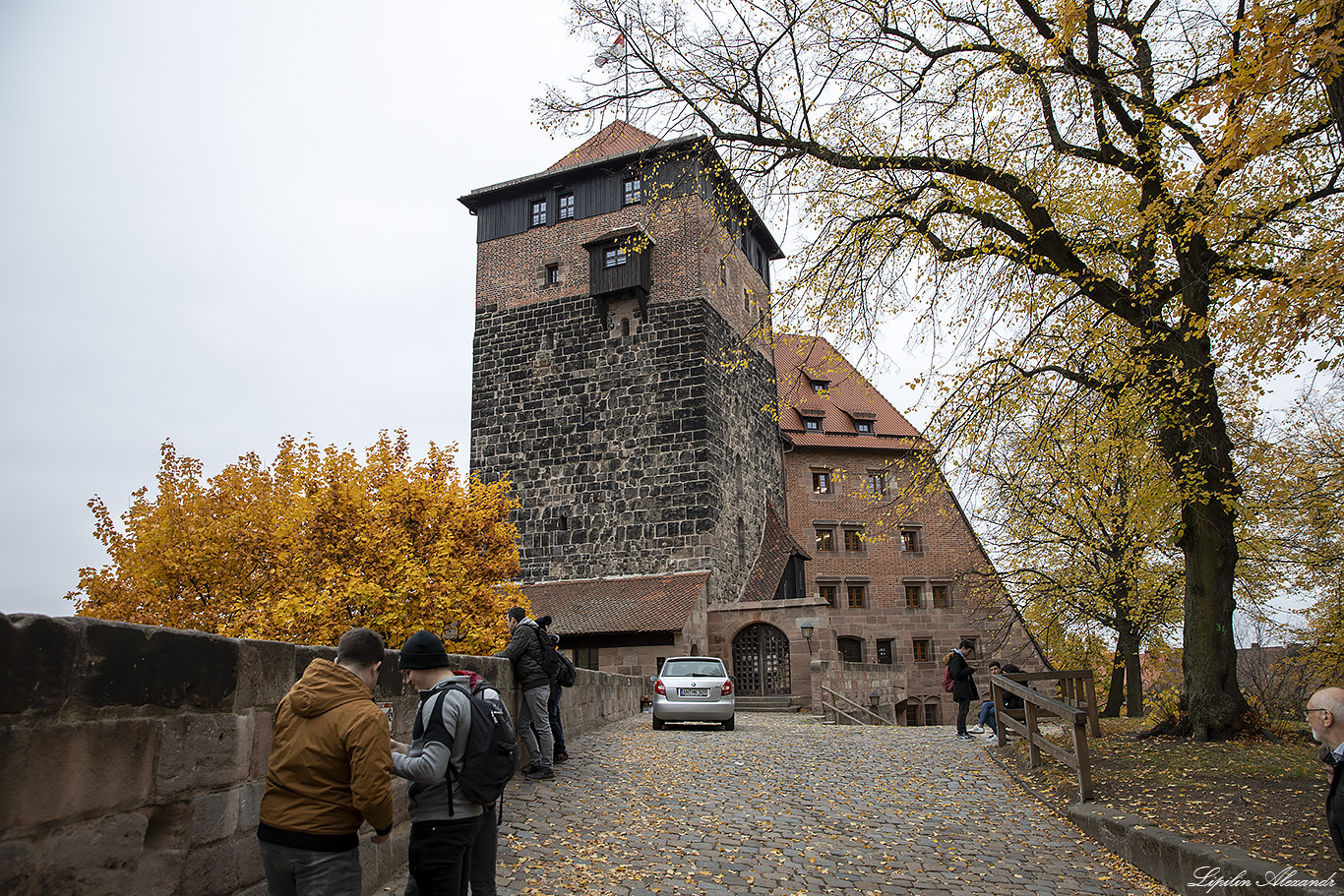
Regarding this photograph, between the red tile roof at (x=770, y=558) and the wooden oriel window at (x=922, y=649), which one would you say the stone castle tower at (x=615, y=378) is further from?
Answer: the wooden oriel window at (x=922, y=649)

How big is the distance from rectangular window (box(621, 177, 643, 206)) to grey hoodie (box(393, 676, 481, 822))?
2798 centimetres

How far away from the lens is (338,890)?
326 centimetres

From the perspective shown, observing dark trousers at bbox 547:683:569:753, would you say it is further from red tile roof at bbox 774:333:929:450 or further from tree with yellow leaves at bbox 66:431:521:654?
red tile roof at bbox 774:333:929:450

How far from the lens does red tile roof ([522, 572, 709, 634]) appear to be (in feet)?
82.1

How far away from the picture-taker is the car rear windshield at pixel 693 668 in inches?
647

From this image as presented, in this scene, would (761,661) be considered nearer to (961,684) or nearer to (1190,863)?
(961,684)

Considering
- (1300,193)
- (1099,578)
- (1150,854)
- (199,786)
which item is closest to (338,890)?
(199,786)

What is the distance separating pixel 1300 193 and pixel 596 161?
24014 millimetres

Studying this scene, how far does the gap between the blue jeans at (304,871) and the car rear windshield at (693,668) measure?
1327 cm

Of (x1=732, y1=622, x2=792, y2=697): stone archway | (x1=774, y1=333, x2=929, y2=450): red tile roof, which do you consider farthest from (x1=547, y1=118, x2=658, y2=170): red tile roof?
(x1=732, y1=622, x2=792, y2=697): stone archway

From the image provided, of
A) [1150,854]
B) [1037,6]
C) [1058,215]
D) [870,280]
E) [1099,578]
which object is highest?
[1037,6]

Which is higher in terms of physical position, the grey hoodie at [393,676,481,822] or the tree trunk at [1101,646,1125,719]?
the grey hoodie at [393,676,481,822]

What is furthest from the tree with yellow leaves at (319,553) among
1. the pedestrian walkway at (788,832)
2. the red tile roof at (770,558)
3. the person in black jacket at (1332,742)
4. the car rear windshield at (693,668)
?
the person in black jacket at (1332,742)

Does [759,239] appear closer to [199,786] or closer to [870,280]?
[870,280]
